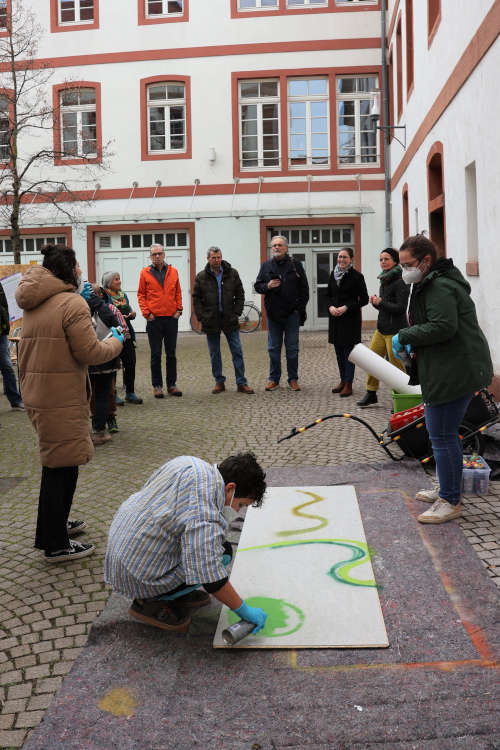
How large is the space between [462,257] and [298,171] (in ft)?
39.3

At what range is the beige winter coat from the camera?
4414mm

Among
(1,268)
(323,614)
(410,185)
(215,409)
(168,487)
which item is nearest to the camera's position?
(168,487)

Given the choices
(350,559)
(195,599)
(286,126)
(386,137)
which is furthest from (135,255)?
(195,599)

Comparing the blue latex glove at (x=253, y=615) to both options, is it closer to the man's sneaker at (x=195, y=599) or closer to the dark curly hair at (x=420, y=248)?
the man's sneaker at (x=195, y=599)

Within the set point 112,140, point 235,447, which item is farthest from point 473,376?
point 112,140

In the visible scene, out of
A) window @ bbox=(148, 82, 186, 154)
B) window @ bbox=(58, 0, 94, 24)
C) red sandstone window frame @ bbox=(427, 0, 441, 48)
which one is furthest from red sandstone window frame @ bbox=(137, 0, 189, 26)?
red sandstone window frame @ bbox=(427, 0, 441, 48)

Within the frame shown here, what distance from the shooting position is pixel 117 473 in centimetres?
659

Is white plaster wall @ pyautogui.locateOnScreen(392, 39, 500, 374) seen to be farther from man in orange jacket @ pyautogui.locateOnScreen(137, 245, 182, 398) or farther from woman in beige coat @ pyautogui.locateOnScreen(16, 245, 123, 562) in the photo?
woman in beige coat @ pyautogui.locateOnScreen(16, 245, 123, 562)

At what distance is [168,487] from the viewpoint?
3336 millimetres

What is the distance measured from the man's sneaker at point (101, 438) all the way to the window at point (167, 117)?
15.7 m

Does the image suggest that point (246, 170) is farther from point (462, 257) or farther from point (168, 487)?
point (168, 487)

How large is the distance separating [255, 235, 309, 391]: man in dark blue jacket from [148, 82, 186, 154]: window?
12.6 meters

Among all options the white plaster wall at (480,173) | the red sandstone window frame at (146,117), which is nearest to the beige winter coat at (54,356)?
the white plaster wall at (480,173)

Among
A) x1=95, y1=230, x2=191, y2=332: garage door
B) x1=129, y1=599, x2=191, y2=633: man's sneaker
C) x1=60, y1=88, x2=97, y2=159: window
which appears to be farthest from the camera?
x1=60, y1=88, x2=97, y2=159: window
